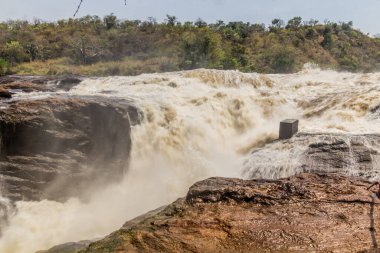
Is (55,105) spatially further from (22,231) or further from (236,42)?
(236,42)

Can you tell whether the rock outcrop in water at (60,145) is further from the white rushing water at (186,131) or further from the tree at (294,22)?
the tree at (294,22)

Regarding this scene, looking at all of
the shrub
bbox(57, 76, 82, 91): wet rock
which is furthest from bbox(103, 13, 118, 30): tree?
bbox(57, 76, 82, 91): wet rock

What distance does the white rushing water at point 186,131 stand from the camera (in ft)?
37.2

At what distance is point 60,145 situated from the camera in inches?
479

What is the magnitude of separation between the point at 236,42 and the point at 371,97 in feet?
122

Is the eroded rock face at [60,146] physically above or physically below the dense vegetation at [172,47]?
below

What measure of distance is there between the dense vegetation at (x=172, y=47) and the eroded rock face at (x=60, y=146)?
2534 cm

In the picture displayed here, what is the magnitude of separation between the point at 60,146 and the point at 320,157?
856 cm

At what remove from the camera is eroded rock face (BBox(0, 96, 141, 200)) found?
37.3 ft

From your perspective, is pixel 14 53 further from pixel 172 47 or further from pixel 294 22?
pixel 294 22

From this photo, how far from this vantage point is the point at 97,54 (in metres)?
44.9

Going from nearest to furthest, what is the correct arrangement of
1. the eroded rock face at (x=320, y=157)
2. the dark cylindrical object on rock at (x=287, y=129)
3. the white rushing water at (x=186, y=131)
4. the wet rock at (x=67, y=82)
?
the eroded rock face at (x=320, y=157) < the white rushing water at (x=186, y=131) < the dark cylindrical object on rock at (x=287, y=129) < the wet rock at (x=67, y=82)

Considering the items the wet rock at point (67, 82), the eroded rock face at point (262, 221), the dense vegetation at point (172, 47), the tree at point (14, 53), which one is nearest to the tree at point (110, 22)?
the dense vegetation at point (172, 47)

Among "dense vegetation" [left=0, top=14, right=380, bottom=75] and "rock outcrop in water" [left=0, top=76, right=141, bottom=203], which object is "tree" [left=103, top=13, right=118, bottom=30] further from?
"rock outcrop in water" [left=0, top=76, right=141, bottom=203]
